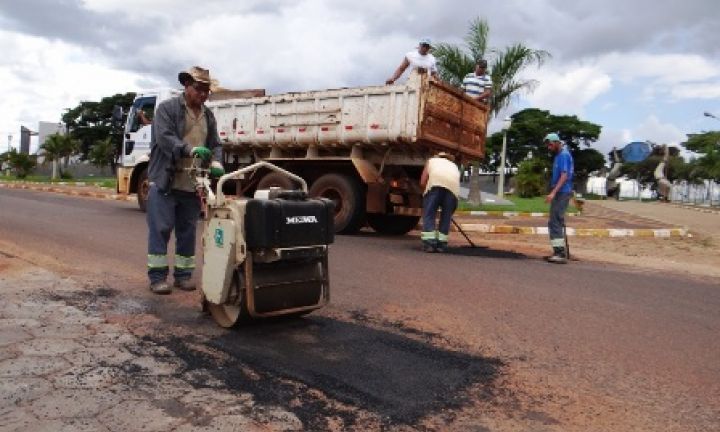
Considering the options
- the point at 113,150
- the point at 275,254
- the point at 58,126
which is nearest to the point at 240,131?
the point at 275,254

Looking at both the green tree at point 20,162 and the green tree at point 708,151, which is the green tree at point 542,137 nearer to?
the green tree at point 708,151

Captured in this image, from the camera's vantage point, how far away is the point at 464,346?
379 centimetres

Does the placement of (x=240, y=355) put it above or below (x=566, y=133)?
below

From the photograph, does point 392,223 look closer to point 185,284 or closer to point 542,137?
point 185,284

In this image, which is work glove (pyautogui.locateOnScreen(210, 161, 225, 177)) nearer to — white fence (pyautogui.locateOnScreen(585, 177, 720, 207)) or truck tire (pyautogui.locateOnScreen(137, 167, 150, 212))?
truck tire (pyautogui.locateOnScreen(137, 167, 150, 212))

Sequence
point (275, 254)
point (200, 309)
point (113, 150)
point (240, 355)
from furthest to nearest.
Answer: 1. point (113, 150)
2. point (200, 309)
3. point (275, 254)
4. point (240, 355)

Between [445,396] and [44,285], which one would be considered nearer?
[445,396]

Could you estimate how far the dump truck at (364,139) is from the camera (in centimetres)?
928

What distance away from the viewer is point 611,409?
290 centimetres

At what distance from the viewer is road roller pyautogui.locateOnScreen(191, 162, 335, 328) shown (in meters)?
3.65

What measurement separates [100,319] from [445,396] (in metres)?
2.37

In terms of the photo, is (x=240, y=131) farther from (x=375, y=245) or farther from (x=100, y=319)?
(x=100, y=319)

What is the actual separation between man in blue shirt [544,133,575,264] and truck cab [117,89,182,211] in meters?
7.70

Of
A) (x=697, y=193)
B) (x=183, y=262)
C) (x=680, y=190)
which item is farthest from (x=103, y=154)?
(x=680, y=190)
